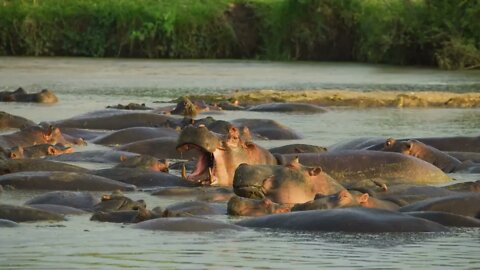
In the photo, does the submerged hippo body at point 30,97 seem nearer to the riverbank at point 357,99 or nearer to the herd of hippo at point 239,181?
the riverbank at point 357,99

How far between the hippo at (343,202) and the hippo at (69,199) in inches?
47.2

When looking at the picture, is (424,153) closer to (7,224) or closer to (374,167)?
(374,167)

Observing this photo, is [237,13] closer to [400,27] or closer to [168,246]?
[400,27]

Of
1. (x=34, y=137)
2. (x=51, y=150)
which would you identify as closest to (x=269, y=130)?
(x=34, y=137)

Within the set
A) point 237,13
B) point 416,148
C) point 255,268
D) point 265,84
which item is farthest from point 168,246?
point 237,13

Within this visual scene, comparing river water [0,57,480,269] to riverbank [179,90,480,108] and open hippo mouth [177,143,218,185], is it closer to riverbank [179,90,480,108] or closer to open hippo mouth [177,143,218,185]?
open hippo mouth [177,143,218,185]

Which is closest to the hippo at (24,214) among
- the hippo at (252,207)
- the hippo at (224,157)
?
the hippo at (252,207)

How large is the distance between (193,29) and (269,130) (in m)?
24.7

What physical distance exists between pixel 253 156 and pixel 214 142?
1.44 feet

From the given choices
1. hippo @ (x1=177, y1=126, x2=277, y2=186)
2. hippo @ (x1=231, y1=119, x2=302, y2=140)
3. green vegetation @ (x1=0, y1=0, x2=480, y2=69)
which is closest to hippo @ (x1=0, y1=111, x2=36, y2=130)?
hippo @ (x1=231, y1=119, x2=302, y2=140)

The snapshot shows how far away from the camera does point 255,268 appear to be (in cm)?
596

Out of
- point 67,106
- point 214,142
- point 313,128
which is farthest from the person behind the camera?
point 67,106

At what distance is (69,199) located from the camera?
7977 millimetres

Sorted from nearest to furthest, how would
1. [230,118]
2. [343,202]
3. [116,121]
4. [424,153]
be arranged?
[343,202]
[424,153]
[116,121]
[230,118]
